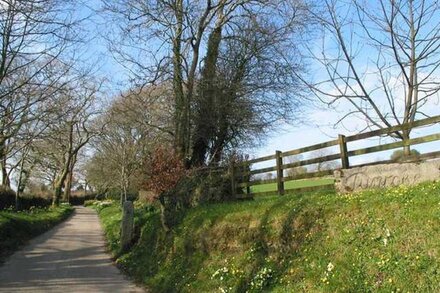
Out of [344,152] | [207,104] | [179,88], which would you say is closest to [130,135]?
[207,104]

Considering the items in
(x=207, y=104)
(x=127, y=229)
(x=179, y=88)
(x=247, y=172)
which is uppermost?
(x=179, y=88)

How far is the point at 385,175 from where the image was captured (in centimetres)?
947

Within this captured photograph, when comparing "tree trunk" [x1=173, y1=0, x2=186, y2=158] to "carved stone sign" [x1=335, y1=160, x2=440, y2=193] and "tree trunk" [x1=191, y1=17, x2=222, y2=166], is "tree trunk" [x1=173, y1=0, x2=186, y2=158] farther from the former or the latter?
"carved stone sign" [x1=335, y1=160, x2=440, y2=193]

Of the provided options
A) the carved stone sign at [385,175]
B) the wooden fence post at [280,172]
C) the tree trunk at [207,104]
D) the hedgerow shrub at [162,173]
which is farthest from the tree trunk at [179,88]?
the carved stone sign at [385,175]

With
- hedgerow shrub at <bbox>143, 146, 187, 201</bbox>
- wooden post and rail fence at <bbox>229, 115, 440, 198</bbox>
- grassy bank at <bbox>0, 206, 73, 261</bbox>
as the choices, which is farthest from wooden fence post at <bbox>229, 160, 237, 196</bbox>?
grassy bank at <bbox>0, 206, 73, 261</bbox>

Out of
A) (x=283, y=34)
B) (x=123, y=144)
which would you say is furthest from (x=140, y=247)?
(x=123, y=144)

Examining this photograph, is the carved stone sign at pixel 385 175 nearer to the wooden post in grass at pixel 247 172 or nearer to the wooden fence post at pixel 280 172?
the wooden fence post at pixel 280 172

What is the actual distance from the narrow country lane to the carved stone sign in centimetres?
559

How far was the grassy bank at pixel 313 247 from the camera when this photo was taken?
21.1 feet

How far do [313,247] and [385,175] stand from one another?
2365mm

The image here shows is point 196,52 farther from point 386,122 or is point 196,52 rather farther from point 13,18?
point 386,122

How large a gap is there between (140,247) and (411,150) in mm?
9488

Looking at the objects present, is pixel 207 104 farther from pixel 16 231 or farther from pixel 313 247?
pixel 313 247

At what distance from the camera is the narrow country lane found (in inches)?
471
